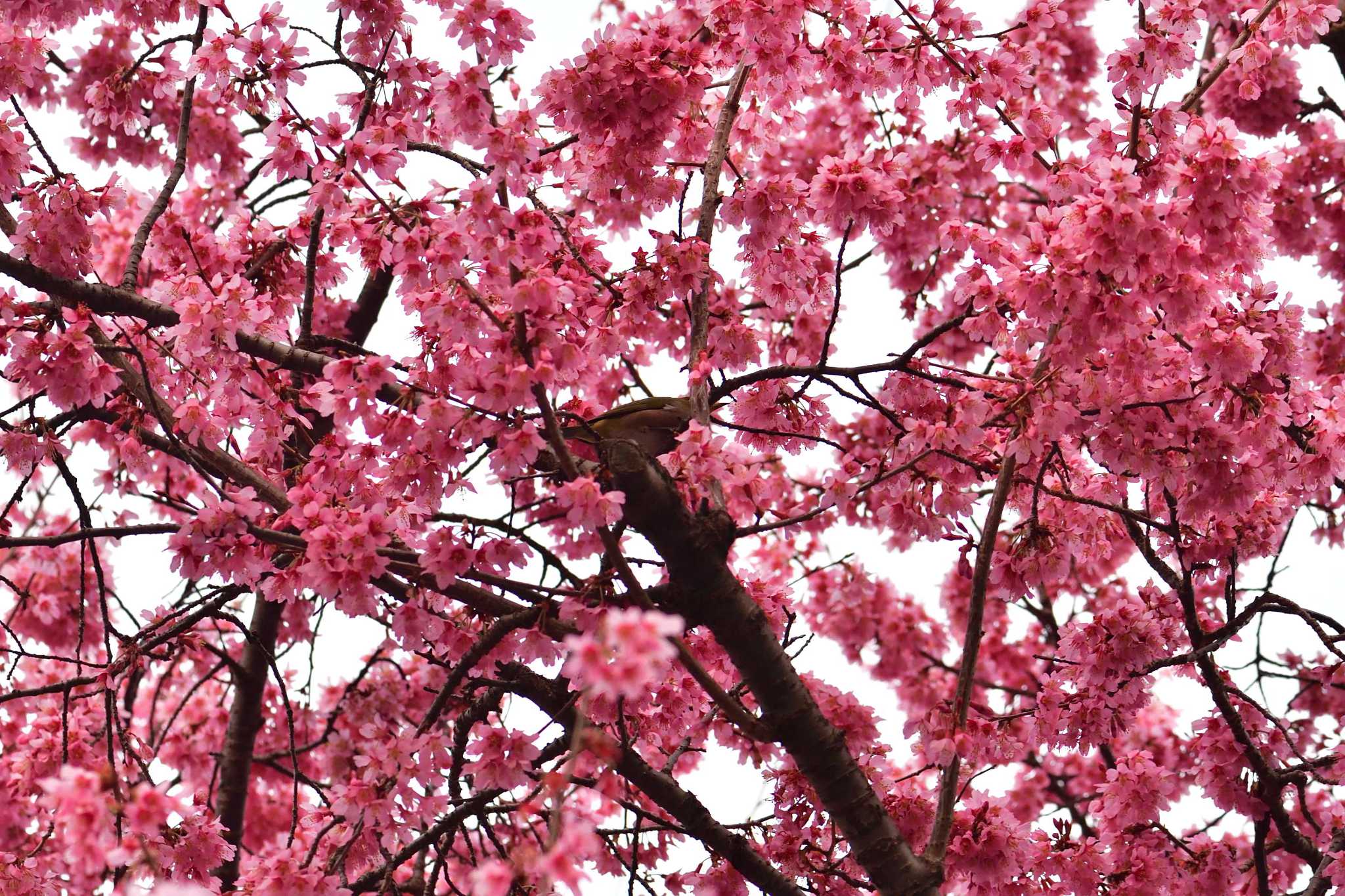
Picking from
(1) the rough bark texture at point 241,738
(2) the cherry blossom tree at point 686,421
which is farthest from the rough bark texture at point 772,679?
(1) the rough bark texture at point 241,738

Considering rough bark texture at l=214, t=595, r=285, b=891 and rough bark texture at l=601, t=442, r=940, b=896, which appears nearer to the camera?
rough bark texture at l=601, t=442, r=940, b=896

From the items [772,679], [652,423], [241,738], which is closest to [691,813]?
[772,679]

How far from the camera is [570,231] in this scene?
4.39m

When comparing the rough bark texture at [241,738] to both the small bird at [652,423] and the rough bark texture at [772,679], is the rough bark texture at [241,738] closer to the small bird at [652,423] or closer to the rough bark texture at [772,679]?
the small bird at [652,423]

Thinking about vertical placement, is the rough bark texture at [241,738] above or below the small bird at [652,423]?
above

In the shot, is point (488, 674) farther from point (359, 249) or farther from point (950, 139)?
point (950, 139)

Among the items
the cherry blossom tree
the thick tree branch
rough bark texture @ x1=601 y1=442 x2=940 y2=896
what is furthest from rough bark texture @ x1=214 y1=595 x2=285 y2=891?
rough bark texture @ x1=601 y1=442 x2=940 y2=896

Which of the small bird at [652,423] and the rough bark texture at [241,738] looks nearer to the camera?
the small bird at [652,423]

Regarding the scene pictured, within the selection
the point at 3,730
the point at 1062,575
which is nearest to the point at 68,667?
the point at 3,730

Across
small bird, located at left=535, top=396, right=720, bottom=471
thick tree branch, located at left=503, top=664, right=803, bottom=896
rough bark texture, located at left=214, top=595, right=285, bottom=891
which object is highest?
rough bark texture, located at left=214, top=595, right=285, bottom=891

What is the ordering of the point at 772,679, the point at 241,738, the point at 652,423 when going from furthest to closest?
1. the point at 241,738
2. the point at 652,423
3. the point at 772,679

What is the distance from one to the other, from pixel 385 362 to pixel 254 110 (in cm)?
162

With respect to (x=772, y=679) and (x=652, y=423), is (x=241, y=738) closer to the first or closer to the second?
(x=652, y=423)

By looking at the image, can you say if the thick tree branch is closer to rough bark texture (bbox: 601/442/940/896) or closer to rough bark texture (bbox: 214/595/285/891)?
rough bark texture (bbox: 601/442/940/896)
